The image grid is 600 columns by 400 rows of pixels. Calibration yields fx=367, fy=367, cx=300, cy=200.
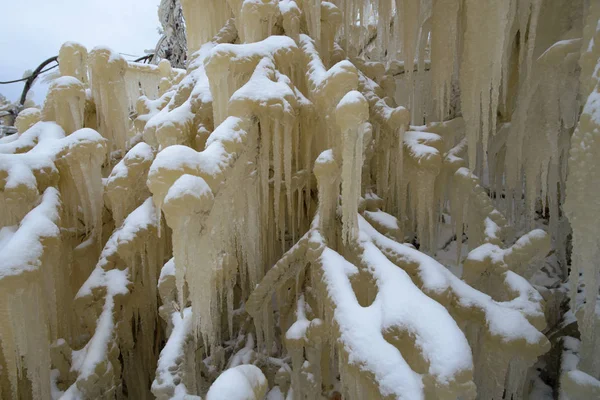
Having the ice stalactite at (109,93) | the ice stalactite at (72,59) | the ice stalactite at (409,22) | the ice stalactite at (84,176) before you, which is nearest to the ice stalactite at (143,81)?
the ice stalactite at (72,59)

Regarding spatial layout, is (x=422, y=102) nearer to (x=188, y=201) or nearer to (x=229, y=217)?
(x=229, y=217)

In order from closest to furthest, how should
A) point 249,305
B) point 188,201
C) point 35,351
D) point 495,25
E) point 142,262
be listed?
1. point 188,201
2. point 495,25
3. point 35,351
4. point 249,305
5. point 142,262

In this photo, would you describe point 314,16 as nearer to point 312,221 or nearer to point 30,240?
point 312,221

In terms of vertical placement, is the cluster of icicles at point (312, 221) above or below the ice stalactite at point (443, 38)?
below

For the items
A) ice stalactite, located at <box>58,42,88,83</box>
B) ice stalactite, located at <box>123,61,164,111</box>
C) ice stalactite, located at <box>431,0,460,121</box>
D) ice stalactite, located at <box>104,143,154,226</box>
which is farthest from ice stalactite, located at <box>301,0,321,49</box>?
ice stalactite, located at <box>123,61,164,111</box>

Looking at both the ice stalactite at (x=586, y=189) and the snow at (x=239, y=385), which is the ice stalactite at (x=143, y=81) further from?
the ice stalactite at (x=586, y=189)

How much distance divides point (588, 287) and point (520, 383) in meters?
1.24

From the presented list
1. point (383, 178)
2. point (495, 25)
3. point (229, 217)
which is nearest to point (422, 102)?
point (383, 178)

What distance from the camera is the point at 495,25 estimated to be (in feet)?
9.51

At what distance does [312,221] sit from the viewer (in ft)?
13.3

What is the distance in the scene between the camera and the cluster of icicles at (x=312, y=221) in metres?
2.25

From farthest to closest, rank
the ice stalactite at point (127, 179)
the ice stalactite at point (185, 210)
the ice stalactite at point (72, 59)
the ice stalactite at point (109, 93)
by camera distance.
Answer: the ice stalactite at point (72, 59)
the ice stalactite at point (109, 93)
the ice stalactite at point (127, 179)
the ice stalactite at point (185, 210)

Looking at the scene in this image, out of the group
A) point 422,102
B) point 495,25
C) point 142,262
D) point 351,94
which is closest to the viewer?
point 351,94

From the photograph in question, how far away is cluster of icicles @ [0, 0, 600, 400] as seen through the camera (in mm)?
2252
